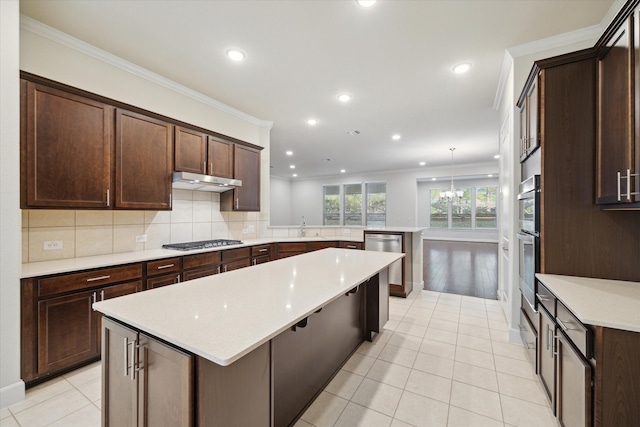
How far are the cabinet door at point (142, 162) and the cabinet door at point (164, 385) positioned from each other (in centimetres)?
212

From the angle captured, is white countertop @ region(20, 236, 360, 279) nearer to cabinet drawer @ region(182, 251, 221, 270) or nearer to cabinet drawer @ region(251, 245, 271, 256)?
cabinet drawer @ region(182, 251, 221, 270)

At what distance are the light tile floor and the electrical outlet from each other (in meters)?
1.09

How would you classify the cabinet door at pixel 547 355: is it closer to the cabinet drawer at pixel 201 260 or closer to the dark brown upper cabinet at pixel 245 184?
the cabinet drawer at pixel 201 260

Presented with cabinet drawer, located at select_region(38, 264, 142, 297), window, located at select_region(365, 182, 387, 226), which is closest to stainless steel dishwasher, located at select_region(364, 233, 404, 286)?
cabinet drawer, located at select_region(38, 264, 142, 297)

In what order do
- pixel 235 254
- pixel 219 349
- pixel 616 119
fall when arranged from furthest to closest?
1. pixel 235 254
2. pixel 616 119
3. pixel 219 349

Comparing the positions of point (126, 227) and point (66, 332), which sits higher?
point (126, 227)

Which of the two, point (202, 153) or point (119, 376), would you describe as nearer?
point (119, 376)

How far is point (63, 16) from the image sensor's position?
217 cm

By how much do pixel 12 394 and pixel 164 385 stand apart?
1.78 metres

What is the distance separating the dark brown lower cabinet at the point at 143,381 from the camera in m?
0.96

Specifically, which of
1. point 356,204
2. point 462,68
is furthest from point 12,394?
point 356,204

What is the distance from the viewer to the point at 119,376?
48.3 inches

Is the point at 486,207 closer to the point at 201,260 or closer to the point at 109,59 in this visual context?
the point at 201,260

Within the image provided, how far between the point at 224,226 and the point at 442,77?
3.52 meters
